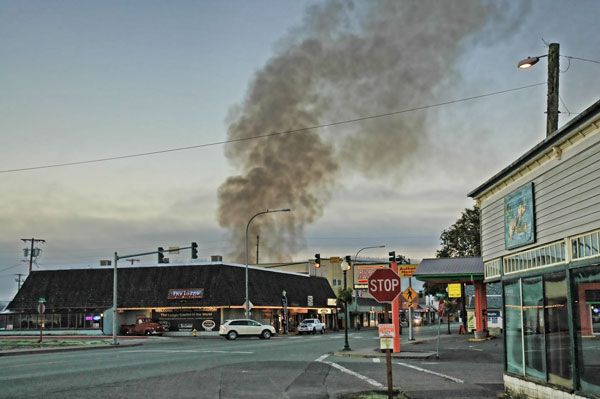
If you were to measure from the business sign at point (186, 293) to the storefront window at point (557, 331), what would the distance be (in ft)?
168

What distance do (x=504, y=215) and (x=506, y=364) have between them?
3456mm

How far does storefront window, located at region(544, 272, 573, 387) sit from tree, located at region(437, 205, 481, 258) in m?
72.0

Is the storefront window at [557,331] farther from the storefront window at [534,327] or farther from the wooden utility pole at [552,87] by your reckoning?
the wooden utility pole at [552,87]

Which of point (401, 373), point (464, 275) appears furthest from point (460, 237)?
point (401, 373)

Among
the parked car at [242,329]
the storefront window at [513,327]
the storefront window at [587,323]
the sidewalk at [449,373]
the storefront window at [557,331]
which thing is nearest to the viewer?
the storefront window at [587,323]

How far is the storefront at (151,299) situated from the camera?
202ft

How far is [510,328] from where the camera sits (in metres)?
15.1

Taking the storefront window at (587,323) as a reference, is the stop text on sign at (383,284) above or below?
above

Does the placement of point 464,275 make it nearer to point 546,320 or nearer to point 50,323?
point 546,320

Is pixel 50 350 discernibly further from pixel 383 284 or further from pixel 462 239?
pixel 462 239

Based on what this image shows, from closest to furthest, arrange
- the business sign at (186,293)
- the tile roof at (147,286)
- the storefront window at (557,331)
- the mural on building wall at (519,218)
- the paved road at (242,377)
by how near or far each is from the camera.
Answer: the storefront window at (557,331) → the mural on building wall at (519,218) → the paved road at (242,377) → the business sign at (186,293) → the tile roof at (147,286)

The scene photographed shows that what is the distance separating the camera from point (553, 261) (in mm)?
12148

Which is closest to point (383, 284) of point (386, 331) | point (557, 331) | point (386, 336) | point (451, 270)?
point (386, 331)

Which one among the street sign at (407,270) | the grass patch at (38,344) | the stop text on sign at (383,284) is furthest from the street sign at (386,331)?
the grass patch at (38,344)
